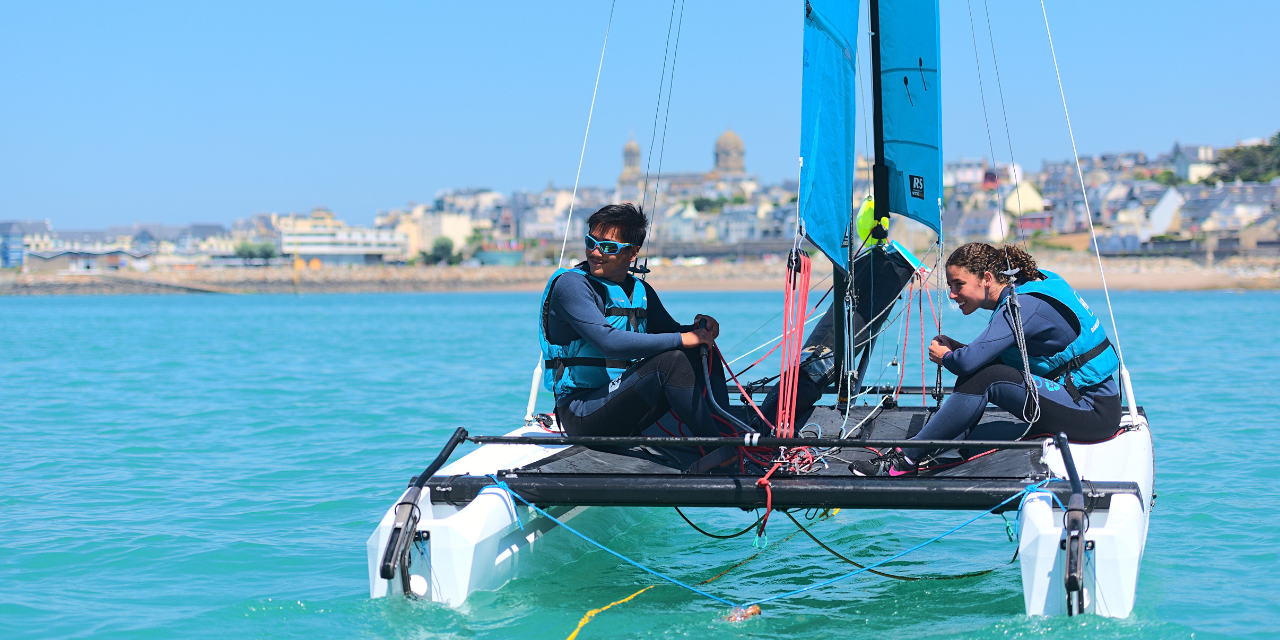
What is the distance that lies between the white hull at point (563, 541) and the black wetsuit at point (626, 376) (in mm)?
421

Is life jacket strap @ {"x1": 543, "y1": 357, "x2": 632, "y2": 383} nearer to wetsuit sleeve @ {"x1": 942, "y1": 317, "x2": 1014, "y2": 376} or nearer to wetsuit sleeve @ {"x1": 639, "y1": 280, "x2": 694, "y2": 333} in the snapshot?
wetsuit sleeve @ {"x1": 639, "y1": 280, "x2": 694, "y2": 333}

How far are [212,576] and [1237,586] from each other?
13.6 ft

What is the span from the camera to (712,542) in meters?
5.37

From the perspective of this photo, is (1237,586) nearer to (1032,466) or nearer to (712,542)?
(1032,466)

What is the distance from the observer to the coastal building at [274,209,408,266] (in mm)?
118750

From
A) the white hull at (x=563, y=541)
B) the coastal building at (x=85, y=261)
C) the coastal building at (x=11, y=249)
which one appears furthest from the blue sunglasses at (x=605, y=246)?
the coastal building at (x=11, y=249)

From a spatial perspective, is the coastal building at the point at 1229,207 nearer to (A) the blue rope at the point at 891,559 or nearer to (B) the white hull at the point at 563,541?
(B) the white hull at the point at 563,541

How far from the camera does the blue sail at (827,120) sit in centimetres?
447

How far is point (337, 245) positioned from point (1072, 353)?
400ft

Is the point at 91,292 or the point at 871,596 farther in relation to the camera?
the point at 91,292

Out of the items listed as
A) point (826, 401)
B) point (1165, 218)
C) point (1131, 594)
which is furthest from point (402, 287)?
point (1131, 594)

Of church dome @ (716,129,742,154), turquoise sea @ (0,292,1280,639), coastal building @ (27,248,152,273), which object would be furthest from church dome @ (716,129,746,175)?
turquoise sea @ (0,292,1280,639)

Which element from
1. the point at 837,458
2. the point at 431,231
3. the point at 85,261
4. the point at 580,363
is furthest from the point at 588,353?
the point at 431,231

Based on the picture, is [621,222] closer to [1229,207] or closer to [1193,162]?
[1229,207]
